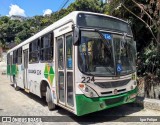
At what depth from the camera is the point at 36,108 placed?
30.5 ft

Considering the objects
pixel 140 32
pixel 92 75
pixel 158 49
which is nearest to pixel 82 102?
pixel 92 75

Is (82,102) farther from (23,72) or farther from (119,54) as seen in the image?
(23,72)

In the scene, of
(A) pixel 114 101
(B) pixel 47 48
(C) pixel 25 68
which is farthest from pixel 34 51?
(A) pixel 114 101

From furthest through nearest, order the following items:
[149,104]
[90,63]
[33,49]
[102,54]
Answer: [33,49] < [149,104] < [102,54] < [90,63]

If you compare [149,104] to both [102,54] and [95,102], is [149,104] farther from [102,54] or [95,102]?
[102,54]

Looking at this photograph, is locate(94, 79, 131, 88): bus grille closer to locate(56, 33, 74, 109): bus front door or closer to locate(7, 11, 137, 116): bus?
locate(7, 11, 137, 116): bus

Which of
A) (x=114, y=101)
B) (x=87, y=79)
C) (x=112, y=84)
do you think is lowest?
(x=114, y=101)

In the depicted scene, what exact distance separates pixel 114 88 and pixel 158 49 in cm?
→ 404

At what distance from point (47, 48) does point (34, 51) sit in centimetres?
189

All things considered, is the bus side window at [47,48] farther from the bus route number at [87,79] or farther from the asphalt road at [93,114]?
the bus route number at [87,79]

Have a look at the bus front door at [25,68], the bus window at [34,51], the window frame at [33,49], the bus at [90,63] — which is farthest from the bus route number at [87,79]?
the bus front door at [25,68]

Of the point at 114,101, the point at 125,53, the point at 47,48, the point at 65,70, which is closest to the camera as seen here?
the point at 114,101

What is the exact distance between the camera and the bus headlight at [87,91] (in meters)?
6.36

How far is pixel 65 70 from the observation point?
7.08m
